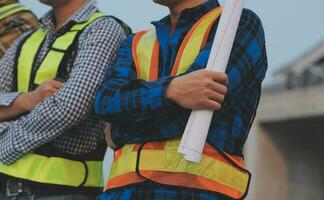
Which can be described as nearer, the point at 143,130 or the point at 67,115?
the point at 143,130

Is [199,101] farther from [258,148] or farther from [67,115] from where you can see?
[258,148]

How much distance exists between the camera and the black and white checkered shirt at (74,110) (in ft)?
8.80

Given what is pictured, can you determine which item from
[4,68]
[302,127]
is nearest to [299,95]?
[302,127]

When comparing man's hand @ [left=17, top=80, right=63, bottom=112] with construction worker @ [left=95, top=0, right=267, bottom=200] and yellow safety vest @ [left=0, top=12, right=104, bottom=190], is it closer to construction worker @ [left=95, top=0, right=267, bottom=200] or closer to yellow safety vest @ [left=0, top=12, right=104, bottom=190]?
yellow safety vest @ [left=0, top=12, right=104, bottom=190]

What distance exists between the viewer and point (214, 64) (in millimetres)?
2174

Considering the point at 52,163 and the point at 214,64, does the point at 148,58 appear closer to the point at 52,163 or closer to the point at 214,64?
the point at 214,64

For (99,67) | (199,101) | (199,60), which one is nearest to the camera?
(199,101)

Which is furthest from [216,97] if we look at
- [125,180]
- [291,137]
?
[291,137]

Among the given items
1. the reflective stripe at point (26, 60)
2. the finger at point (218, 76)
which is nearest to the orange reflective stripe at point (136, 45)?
the finger at point (218, 76)

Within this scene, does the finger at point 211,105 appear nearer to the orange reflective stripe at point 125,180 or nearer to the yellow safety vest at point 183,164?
the yellow safety vest at point 183,164

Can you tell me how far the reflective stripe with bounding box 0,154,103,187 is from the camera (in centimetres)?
278

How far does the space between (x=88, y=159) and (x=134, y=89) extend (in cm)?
60

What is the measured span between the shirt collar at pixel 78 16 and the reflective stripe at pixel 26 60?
0.16 feet

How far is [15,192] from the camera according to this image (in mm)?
2811
